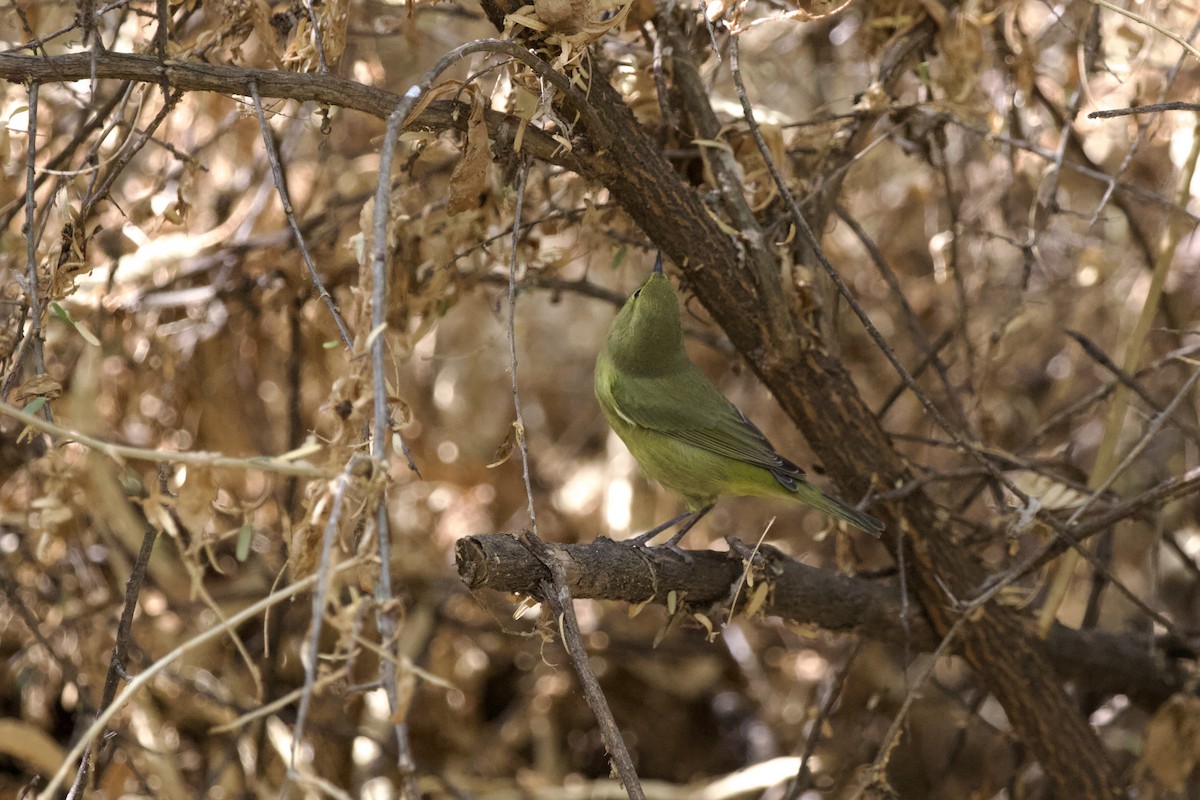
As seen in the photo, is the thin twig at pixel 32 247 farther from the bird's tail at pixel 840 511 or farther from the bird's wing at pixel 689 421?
the bird's tail at pixel 840 511

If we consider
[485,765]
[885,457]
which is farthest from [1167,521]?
[485,765]

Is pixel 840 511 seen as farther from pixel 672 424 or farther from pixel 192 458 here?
pixel 192 458

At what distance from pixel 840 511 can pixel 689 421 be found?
57 cm

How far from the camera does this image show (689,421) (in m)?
3.39

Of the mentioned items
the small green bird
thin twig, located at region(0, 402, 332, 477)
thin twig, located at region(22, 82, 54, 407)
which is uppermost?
the small green bird

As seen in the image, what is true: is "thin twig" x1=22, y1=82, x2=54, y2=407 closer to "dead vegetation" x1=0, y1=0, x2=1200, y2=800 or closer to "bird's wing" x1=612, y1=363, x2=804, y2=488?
"dead vegetation" x1=0, y1=0, x2=1200, y2=800

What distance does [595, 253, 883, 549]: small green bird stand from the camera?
3.33 meters

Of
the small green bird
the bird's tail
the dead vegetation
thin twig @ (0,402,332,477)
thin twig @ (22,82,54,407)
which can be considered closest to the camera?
thin twig @ (0,402,332,477)

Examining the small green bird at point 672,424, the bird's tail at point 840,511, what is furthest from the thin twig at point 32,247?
the bird's tail at point 840,511

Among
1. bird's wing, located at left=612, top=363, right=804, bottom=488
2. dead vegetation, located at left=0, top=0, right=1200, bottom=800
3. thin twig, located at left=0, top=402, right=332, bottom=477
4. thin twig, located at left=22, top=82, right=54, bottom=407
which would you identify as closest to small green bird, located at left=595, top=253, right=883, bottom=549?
bird's wing, located at left=612, top=363, right=804, bottom=488

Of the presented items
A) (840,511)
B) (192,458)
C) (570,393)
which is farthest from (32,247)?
(570,393)

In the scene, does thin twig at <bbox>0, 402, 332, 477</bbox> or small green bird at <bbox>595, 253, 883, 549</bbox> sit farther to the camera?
small green bird at <bbox>595, 253, 883, 549</bbox>

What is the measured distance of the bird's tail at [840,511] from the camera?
10.2 ft

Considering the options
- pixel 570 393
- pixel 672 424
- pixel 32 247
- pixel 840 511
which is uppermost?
pixel 570 393
